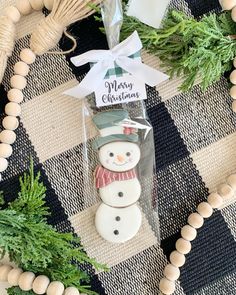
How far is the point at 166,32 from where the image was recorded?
108 centimetres

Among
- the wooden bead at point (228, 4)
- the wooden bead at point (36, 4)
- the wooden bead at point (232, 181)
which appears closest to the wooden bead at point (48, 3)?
the wooden bead at point (36, 4)

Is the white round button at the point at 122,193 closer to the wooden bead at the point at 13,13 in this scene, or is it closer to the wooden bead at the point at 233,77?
the wooden bead at the point at 233,77

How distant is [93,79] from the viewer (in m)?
1.11

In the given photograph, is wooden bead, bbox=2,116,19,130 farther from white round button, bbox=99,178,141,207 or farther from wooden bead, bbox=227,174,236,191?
wooden bead, bbox=227,174,236,191

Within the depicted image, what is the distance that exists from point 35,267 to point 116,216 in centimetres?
18

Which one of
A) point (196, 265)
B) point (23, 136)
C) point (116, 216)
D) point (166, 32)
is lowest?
point (196, 265)

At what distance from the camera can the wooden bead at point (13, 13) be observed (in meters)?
1.13

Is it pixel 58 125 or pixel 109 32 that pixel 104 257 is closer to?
pixel 58 125

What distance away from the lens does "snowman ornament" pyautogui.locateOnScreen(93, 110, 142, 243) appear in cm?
109

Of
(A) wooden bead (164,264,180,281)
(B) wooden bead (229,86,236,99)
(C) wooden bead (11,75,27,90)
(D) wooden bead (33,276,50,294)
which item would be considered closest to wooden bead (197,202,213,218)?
(A) wooden bead (164,264,180,281)

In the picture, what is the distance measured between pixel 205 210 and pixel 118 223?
0.57 ft

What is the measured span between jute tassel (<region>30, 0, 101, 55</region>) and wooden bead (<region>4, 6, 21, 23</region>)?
51 millimetres

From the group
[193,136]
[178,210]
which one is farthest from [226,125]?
[178,210]

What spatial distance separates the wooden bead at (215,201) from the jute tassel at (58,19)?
44 centimetres
